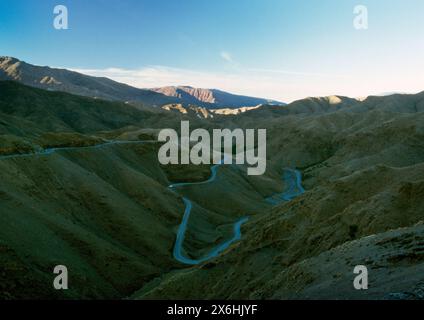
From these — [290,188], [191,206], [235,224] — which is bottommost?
[235,224]

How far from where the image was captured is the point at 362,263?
2838 cm

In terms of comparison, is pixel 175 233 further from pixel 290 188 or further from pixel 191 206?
pixel 290 188

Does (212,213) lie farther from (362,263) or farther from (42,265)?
(362,263)

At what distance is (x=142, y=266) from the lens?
65812 mm

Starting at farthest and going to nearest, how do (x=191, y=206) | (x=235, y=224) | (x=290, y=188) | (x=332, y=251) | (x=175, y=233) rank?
(x=290, y=188) < (x=191, y=206) < (x=235, y=224) < (x=175, y=233) < (x=332, y=251)

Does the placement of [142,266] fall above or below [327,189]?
below

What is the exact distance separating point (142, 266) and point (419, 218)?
4165 centimetres

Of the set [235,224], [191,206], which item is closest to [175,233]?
[235,224]

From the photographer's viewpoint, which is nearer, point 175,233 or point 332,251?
point 332,251
